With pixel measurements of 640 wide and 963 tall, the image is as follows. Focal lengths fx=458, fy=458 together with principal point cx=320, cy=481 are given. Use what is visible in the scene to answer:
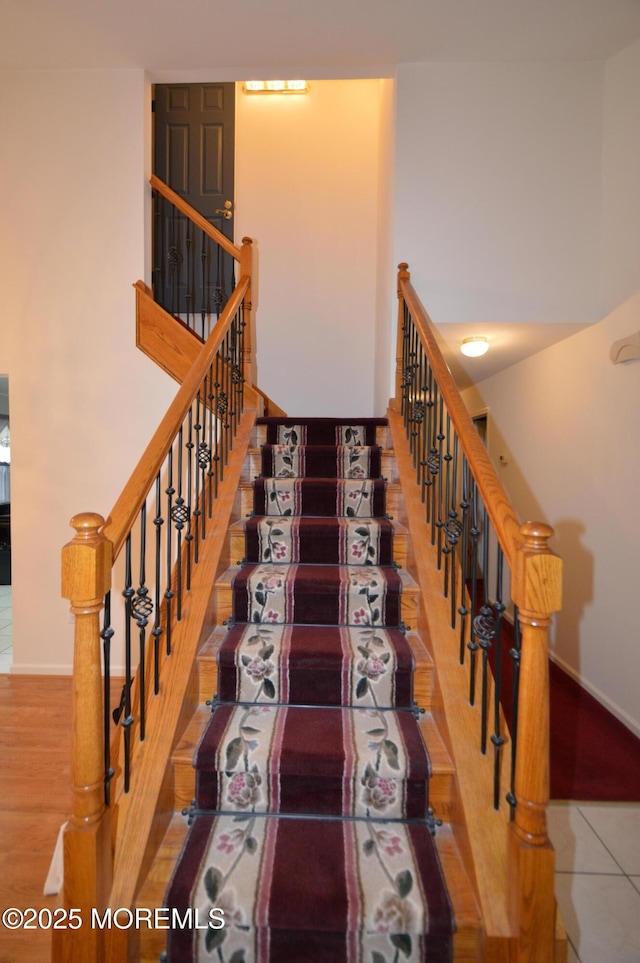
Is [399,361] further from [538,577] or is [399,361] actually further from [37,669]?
[37,669]

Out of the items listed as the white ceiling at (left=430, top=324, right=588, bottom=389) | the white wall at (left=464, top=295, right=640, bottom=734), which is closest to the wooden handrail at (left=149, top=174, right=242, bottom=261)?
the white ceiling at (left=430, top=324, right=588, bottom=389)

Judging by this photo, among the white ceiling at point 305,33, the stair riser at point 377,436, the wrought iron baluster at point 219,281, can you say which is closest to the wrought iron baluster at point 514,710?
the stair riser at point 377,436

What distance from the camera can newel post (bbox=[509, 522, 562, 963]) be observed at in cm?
111

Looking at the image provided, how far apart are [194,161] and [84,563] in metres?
4.27

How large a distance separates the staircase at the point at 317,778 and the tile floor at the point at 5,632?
9.42 feet

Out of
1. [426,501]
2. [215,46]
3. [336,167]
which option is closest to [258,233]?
[336,167]

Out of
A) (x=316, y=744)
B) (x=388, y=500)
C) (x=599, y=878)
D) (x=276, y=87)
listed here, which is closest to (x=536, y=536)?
(x=316, y=744)

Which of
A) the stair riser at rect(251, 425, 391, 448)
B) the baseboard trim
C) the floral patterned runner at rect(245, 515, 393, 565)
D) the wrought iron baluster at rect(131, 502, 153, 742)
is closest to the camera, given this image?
the wrought iron baluster at rect(131, 502, 153, 742)

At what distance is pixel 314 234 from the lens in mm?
4398

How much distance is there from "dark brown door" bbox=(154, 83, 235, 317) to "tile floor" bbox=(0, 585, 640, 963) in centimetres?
417

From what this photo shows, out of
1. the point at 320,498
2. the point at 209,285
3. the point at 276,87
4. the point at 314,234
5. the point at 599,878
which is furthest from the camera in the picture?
the point at 314,234

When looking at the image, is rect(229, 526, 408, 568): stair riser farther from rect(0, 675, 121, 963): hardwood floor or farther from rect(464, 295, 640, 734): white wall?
rect(464, 295, 640, 734): white wall

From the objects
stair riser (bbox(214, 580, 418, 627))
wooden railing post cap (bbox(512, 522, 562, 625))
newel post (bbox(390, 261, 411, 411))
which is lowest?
stair riser (bbox(214, 580, 418, 627))

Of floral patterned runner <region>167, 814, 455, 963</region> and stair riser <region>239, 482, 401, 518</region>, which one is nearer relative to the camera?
floral patterned runner <region>167, 814, 455, 963</region>
